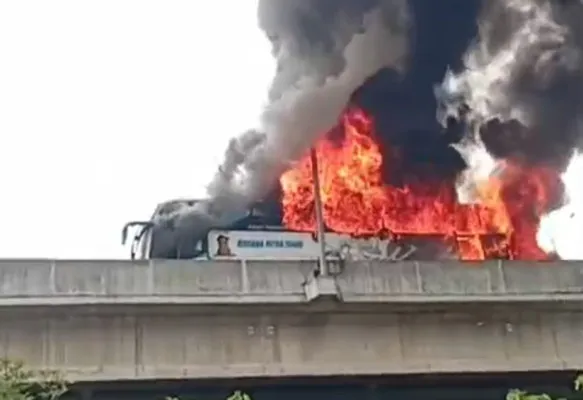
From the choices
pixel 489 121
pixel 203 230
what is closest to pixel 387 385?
pixel 203 230

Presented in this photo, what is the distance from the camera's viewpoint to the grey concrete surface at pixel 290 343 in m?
22.7

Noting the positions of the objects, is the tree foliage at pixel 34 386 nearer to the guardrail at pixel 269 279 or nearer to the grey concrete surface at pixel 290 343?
the grey concrete surface at pixel 290 343

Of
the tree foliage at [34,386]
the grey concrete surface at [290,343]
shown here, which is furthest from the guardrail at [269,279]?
the tree foliage at [34,386]

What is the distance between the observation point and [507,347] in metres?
25.3

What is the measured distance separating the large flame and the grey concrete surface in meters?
6.26

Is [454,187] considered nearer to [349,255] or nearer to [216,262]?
[349,255]

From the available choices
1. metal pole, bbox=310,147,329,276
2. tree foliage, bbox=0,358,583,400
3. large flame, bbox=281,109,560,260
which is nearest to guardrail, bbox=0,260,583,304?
metal pole, bbox=310,147,329,276

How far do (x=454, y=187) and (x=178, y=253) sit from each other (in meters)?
11.4

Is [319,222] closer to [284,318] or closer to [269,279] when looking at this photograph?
[269,279]

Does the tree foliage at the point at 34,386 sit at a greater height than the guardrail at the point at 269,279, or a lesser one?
lesser

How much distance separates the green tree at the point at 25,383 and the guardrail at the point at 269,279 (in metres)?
2.22

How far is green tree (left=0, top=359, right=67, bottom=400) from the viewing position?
14312 millimetres

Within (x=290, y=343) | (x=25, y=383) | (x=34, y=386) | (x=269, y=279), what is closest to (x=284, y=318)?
(x=290, y=343)

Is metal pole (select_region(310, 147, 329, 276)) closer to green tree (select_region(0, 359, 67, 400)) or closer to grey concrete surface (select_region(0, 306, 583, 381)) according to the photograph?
grey concrete surface (select_region(0, 306, 583, 381))
